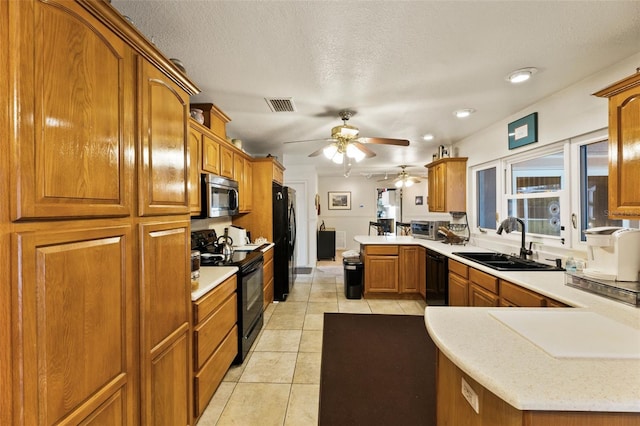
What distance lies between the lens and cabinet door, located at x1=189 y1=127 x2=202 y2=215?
2273mm

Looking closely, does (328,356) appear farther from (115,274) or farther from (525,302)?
(115,274)

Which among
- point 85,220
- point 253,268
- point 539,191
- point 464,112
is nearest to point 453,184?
point 539,191

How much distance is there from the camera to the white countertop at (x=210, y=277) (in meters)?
1.70

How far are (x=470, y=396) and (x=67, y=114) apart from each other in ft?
5.14

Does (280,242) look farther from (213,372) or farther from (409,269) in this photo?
(213,372)

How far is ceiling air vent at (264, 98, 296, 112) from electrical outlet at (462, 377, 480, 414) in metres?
2.44

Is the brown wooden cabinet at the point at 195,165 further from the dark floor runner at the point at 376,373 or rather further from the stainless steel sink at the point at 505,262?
the stainless steel sink at the point at 505,262

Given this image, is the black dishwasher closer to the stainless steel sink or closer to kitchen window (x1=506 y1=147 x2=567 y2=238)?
the stainless steel sink

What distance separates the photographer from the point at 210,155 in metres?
2.67

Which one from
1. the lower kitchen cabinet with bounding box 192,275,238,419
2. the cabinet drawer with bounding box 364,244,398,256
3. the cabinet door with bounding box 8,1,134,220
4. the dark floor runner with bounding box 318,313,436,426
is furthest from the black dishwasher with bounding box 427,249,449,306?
the cabinet door with bounding box 8,1,134,220

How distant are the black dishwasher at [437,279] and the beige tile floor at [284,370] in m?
0.29

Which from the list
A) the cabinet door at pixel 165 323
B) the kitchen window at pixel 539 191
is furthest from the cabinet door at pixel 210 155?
the kitchen window at pixel 539 191

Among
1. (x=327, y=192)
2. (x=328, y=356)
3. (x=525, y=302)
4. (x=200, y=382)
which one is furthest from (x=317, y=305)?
(x=327, y=192)

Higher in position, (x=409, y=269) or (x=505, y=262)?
(x=505, y=262)
